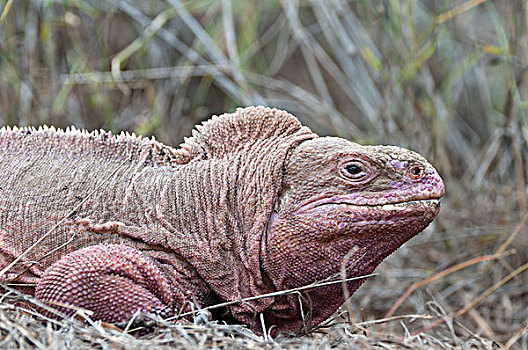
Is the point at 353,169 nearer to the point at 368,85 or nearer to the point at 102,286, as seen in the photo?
the point at 102,286

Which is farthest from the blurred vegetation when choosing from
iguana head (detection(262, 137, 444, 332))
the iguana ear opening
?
the iguana ear opening

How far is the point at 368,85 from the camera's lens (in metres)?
6.40

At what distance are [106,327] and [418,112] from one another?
12.5 feet

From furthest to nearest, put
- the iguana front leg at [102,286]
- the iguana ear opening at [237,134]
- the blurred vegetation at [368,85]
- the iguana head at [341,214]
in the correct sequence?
the blurred vegetation at [368,85] < the iguana ear opening at [237,134] < the iguana head at [341,214] < the iguana front leg at [102,286]

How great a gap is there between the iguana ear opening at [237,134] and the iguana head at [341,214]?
0.23 m

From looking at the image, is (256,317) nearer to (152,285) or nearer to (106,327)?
(152,285)

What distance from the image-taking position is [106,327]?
267 cm

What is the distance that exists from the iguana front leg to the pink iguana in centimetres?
1

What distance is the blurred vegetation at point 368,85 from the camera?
5305 millimetres

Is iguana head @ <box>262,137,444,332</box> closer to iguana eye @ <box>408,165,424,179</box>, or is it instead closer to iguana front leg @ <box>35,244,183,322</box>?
iguana eye @ <box>408,165,424,179</box>

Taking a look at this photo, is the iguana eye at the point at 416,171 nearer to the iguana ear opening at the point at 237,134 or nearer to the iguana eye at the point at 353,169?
the iguana eye at the point at 353,169

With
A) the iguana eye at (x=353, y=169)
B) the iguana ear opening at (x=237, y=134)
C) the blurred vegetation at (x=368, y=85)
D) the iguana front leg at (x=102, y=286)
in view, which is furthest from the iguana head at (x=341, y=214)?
the blurred vegetation at (x=368, y=85)

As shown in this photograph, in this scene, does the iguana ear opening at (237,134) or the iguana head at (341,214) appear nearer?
the iguana head at (341,214)

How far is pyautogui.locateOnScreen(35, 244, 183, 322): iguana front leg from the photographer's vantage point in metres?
2.84
